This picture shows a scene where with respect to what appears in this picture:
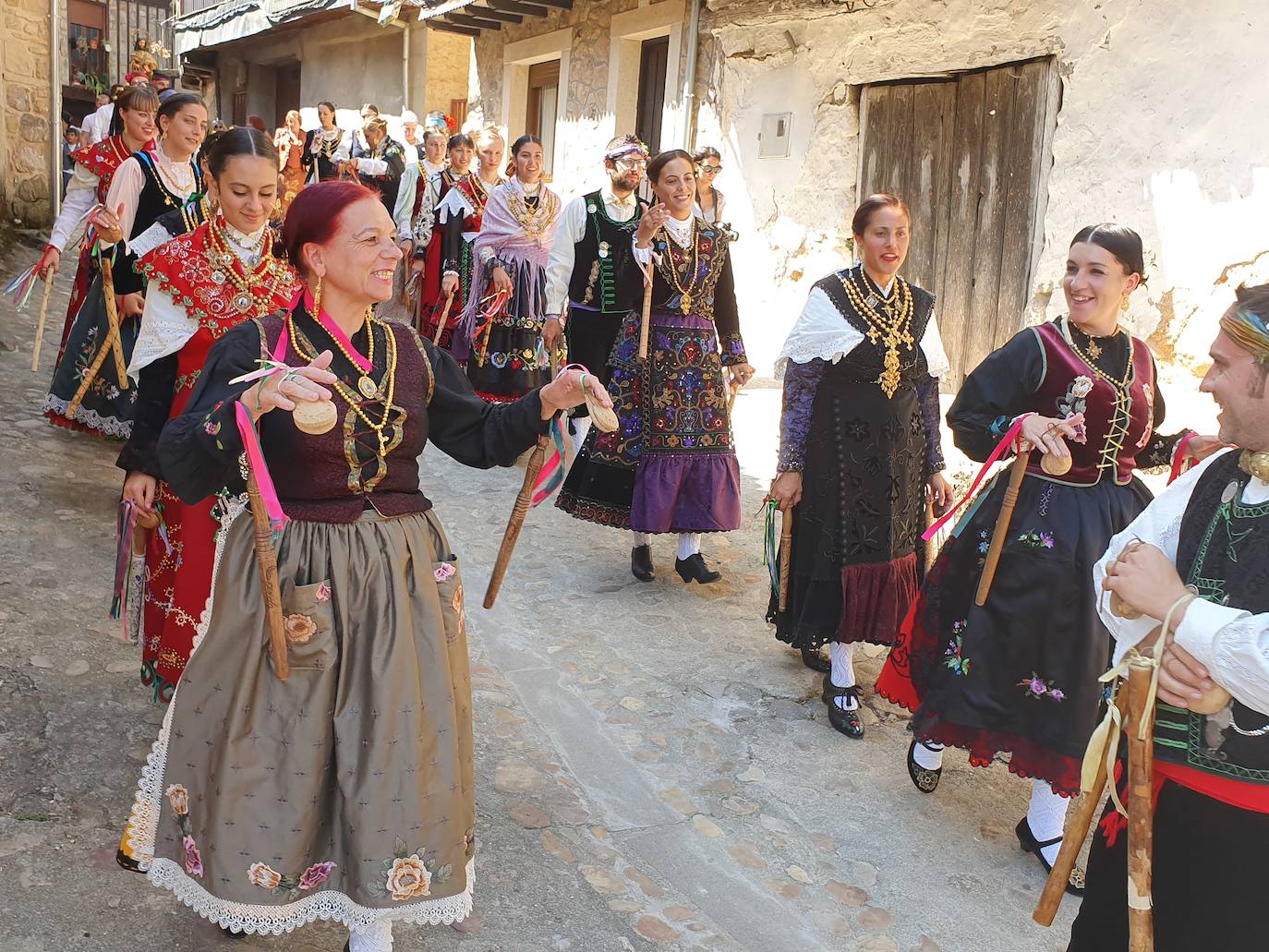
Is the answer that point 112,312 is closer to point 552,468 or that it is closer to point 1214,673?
point 552,468

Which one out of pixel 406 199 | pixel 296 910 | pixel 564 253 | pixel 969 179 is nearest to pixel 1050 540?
pixel 296 910

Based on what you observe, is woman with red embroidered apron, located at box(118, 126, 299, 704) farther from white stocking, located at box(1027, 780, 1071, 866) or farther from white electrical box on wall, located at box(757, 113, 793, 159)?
white electrical box on wall, located at box(757, 113, 793, 159)

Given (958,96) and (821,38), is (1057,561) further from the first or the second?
(821,38)

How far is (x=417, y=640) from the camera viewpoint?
96.5 inches

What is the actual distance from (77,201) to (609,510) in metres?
2.99

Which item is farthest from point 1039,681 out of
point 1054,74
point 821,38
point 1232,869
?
point 821,38

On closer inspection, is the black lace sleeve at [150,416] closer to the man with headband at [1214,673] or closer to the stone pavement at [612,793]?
the stone pavement at [612,793]

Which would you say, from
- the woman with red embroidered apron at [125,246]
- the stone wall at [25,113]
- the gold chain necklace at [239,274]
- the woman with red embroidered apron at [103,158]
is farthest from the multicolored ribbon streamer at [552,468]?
the stone wall at [25,113]

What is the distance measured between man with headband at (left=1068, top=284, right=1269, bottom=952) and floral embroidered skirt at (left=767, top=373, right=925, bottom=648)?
198 cm

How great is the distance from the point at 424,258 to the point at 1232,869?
8785mm

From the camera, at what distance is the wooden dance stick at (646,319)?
16.9ft

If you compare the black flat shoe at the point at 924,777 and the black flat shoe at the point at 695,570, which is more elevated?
the black flat shoe at the point at 695,570

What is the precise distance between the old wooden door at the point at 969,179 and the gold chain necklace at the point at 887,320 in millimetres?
4810

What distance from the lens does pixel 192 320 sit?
326 centimetres
